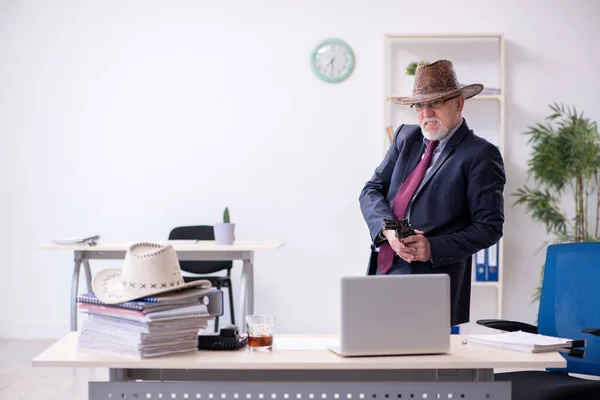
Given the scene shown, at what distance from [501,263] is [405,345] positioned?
140 inches

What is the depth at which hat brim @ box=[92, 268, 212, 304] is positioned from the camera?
6.73 ft

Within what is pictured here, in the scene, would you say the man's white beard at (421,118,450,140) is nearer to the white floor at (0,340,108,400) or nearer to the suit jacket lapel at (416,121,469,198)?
the suit jacket lapel at (416,121,469,198)

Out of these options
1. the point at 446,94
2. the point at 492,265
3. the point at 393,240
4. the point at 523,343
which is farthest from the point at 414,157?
the point at 492,265

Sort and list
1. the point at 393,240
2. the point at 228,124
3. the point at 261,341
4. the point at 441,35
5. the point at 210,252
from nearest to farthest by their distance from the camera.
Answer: the point at 261,341, the point at 393,240, the point at 210,252, the point at 441,35, the point at 228,124

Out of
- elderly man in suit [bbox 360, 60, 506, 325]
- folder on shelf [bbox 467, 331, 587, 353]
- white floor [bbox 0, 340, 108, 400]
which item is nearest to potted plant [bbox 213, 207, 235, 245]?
white floor [bbox 0, 340, 108, 400]

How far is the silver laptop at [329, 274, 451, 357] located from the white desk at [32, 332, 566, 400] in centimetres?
4

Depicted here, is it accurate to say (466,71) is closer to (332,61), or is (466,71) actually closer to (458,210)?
(332,61)

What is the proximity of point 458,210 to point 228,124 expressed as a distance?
3.34 m

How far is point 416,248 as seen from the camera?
102 inches

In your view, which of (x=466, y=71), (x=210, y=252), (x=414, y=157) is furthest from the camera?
(x=466, y=71)

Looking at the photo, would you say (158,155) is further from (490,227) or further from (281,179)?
(490,227)

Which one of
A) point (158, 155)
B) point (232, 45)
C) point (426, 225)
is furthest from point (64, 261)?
point (426, 225)

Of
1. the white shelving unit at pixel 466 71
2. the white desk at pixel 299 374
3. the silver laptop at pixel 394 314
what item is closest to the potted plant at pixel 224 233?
the white shelving unit at pixel 466 71

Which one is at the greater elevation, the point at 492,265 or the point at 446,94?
the point at 446,94
